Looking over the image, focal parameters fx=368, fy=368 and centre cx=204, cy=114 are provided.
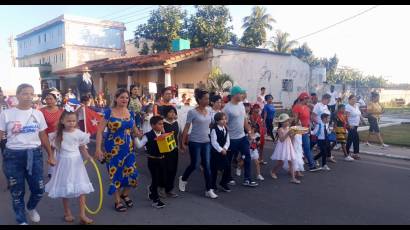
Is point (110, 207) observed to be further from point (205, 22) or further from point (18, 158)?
point (205, 22)

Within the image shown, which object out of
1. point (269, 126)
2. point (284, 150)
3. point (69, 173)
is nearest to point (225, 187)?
point (284, 150)

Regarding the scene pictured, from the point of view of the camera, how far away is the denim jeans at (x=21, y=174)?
15.2ft

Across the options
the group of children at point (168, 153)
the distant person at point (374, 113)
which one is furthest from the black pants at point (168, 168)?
the distant person at point (374, 113)

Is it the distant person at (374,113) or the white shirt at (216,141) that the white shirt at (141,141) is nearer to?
the white shirt at (216,141)

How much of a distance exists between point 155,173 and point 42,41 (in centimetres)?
4044

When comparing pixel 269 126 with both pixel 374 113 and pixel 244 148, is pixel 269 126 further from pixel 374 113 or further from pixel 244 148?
pixel 244 148

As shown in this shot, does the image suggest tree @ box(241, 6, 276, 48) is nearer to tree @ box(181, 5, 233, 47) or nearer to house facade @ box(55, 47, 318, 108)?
tree @ box(181, 5, 233, 47)

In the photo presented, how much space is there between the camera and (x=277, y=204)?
226 inches

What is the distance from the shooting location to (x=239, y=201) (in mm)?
5906

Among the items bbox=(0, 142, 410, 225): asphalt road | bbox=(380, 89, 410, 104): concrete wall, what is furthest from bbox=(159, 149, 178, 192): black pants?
bbox=(380, 89, 410, 104): concrete wall

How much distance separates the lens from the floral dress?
5.25 m

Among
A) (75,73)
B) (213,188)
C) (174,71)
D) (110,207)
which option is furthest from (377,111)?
(75,73)

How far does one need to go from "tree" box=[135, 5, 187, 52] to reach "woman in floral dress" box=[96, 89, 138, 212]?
26.2 m

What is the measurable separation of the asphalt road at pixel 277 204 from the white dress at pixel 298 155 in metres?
0.27
